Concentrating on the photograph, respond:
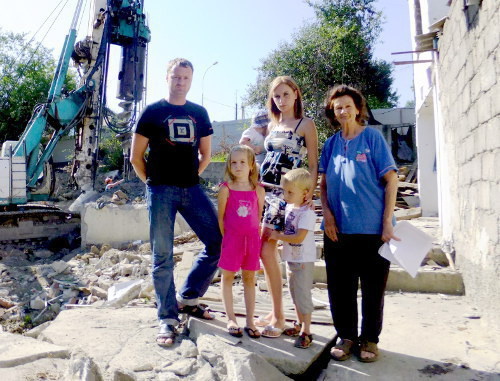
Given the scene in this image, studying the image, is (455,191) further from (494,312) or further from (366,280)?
(366,280)

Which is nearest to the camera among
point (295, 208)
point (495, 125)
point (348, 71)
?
point (295, 208)

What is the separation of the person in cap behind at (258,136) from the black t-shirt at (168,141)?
1.48 ft

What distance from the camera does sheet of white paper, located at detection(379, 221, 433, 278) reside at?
269cm

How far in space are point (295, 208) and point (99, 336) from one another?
160 cm

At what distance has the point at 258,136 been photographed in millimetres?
3453

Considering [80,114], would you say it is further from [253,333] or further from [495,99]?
[495,99]

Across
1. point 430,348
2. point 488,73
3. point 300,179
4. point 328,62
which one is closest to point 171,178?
point 300,179

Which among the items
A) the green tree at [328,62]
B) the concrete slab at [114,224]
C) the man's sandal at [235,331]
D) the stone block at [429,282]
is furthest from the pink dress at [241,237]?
the green tree at [328,62]

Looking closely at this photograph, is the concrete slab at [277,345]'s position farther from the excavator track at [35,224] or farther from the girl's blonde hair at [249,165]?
the excavator track at [35,224]

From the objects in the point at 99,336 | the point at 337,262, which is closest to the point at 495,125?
the point at 337,262

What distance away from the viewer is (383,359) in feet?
9.65

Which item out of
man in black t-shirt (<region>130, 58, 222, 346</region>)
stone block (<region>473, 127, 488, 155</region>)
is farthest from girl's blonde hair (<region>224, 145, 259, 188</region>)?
stone block (<region>473, 127, 488, 155</region>)

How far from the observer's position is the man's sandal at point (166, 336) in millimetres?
2926

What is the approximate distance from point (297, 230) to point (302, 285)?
1.19 feet
